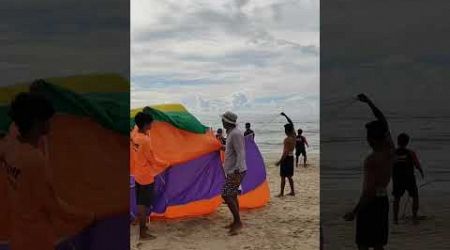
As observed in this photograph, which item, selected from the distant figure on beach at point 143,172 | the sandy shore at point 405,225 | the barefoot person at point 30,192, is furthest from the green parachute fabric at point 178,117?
the barefoot person at point 30,192

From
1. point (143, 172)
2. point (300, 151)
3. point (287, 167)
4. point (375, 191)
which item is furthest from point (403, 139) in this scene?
point (300, 151)

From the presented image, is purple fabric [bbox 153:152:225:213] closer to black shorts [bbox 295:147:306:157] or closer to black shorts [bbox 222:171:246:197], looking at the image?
→ black shorts [bbox 222:171:246:197]

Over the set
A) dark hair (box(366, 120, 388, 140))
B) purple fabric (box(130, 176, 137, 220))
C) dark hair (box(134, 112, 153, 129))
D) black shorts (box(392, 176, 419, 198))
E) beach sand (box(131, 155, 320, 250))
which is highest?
dark hair (box(134, 112, 153, 129))

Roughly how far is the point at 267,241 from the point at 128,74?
2.63m

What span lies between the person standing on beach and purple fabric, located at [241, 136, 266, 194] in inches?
37.9

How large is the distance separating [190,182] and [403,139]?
2.68 m

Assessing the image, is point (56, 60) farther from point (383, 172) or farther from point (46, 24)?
point (383, 172)

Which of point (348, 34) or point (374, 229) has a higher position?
point (348, 34)

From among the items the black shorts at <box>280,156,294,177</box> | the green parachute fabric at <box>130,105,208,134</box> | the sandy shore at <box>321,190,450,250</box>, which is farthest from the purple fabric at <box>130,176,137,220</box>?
the black shorts at <box>280,156,294,177</box>

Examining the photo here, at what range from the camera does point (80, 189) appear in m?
3.79

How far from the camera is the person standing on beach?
586 cm

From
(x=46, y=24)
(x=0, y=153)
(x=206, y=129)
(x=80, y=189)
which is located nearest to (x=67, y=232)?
(x=80, y=189)

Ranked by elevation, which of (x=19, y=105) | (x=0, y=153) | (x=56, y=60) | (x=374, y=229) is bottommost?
(x=374, y=229)

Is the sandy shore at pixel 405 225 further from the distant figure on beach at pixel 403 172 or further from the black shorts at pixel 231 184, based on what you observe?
the black shorts at pixel 231 184
